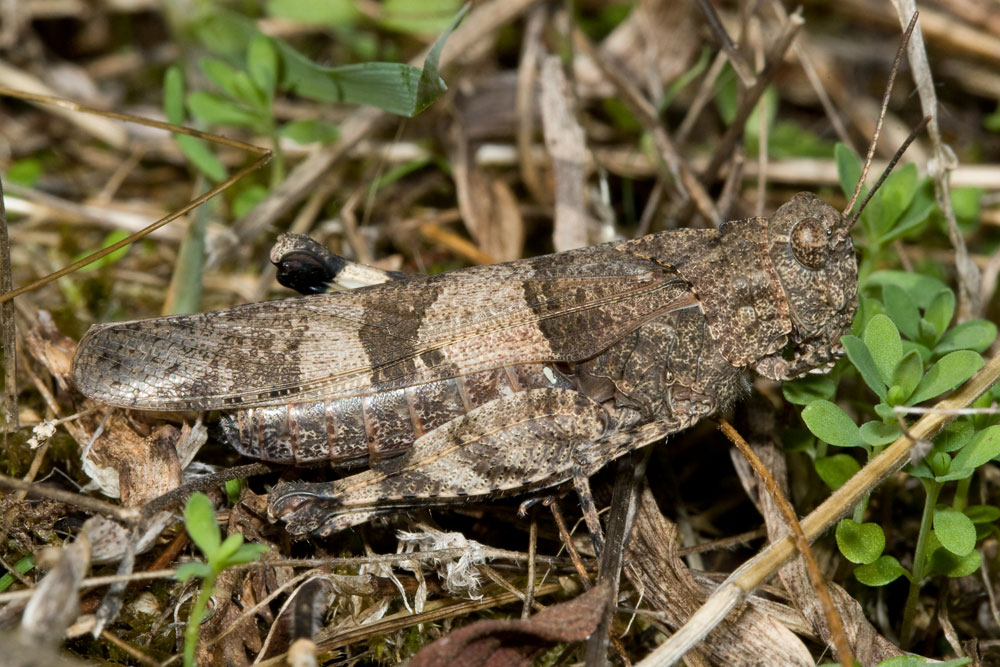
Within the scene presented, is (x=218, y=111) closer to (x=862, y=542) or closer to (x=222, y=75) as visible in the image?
(x=222, y=75)

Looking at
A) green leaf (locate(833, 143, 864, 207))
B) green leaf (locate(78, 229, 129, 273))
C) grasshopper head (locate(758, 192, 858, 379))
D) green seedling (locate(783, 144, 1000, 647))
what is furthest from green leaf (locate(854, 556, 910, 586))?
green leaf (locate(78, 229, 129, 273))

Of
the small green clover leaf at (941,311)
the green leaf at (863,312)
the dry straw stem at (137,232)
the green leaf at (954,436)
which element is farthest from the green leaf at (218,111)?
the green leaf at (954,436)

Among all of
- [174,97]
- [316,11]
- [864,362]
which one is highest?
[316,11]

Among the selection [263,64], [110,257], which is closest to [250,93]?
[263,64]

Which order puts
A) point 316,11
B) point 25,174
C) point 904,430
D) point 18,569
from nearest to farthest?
point 904,430 → point 18,569 → point 25,174 → point 316,11

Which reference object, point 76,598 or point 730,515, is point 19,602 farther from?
point 730,515

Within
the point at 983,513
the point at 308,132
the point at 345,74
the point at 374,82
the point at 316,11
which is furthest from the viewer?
the point at 316,11

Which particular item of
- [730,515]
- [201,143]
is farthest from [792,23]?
[201,143]
